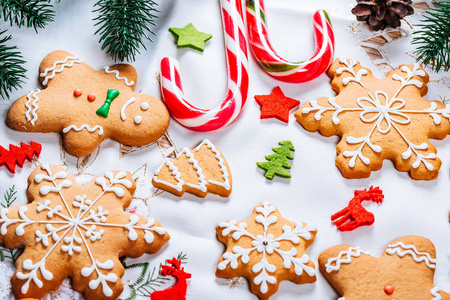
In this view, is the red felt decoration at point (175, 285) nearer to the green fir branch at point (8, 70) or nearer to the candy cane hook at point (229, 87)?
the candy cane hook at point (229, 87)

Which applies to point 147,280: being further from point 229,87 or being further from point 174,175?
point 229,87

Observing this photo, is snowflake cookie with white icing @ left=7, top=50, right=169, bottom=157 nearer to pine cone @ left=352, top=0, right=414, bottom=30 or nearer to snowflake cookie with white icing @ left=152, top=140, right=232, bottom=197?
snowflake cookie with white icing @ left=152, top=140, right=232, bottom=197

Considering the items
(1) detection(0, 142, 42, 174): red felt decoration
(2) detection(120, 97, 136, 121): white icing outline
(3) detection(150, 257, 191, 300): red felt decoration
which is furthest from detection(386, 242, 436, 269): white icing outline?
(1) detection(0, 142, 42, 174): red felt decoration

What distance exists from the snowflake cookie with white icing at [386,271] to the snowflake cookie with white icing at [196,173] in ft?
1.62

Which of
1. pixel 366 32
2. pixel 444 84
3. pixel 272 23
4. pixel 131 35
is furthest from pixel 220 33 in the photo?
pixel 444 84

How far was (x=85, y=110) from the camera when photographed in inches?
90.3

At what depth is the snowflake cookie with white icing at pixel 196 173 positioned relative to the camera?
2.21 meters

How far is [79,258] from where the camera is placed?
2.01m

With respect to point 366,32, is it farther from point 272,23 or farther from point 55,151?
point 55,151

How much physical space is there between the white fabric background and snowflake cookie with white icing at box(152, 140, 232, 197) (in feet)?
0.14

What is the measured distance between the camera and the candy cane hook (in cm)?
231

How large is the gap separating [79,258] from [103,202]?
23 cm

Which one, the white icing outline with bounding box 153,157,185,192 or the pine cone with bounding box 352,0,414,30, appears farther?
the pine cone with bounding box 352,0,414,30

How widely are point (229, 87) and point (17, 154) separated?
91cm
